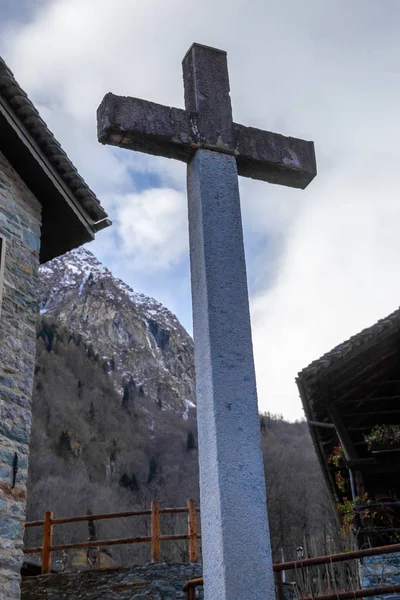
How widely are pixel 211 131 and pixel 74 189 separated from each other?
510 centimetres

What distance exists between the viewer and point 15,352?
7.63 meters

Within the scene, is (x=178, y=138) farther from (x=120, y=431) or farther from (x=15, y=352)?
(x=120, y=431)

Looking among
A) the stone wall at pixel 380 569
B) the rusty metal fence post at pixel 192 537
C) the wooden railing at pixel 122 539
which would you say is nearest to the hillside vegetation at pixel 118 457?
the rusty metal fence post at pixel 192 537

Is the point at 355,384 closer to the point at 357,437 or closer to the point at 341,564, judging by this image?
the point at 357,437

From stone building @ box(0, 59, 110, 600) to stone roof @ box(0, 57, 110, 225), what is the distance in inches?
0.5

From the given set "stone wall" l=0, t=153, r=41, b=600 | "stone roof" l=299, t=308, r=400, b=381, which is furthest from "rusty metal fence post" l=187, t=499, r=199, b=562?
"stone wall" l=0, t=153, r=41, b=600

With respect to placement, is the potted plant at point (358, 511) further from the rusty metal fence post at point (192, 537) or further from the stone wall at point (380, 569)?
the rusty metal fence post at point (192, 537)

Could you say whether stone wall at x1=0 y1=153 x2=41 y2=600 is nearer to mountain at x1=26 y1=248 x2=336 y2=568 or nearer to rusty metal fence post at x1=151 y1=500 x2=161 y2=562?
mountain at x1=26 y1=248 x2=336 y2=568

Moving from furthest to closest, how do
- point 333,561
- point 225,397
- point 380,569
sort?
1. point 380,569
2. point 333,561
3. point 225,397

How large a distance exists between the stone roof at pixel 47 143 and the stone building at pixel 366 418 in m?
3.52

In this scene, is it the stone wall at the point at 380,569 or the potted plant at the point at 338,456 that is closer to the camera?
the stone wall at the point at 380,569

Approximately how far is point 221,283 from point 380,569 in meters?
6.50

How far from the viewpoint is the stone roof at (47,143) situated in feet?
27.5

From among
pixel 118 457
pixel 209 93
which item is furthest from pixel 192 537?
pixel 118 457
